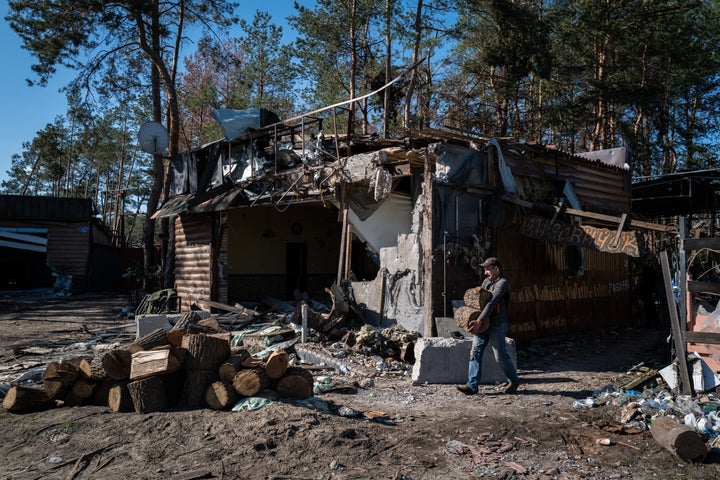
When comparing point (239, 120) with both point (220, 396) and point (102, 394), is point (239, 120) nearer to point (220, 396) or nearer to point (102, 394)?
point (102, 394)

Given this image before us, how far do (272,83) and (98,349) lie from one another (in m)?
20.7

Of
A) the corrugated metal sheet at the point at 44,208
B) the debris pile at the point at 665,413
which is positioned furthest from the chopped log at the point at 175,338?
the corrugated metal sheet at the point at 44,208

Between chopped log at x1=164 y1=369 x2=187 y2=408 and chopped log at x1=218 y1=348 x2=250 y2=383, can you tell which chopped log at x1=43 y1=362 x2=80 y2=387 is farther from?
chopped log at x1=218 y1=348 x2=250 y2=383

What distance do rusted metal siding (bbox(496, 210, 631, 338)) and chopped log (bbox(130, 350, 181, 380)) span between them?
657 cm

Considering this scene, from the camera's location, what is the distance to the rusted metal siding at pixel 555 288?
34.2 feet

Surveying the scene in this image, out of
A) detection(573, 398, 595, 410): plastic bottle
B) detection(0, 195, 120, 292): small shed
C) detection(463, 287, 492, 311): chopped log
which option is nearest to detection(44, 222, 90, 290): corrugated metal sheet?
detection(0, 195, 120, 292): small shed

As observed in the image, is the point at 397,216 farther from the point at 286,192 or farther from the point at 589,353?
the point at 589,353

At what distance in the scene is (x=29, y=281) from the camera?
26016 mm

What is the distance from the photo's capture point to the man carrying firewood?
665 cm

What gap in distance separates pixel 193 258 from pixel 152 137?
3.52 meters

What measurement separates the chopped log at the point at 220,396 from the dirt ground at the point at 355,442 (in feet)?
0.44

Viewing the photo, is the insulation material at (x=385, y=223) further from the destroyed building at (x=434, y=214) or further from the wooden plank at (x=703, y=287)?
the wooden plank at (x=703, y=287)

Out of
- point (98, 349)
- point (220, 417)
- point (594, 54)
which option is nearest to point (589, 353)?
point (220, 417)

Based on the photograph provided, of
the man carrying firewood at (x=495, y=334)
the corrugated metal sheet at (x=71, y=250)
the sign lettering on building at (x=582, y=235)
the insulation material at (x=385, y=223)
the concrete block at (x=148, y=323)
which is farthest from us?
the corrugated metal sheet at (x=71, y=250)
